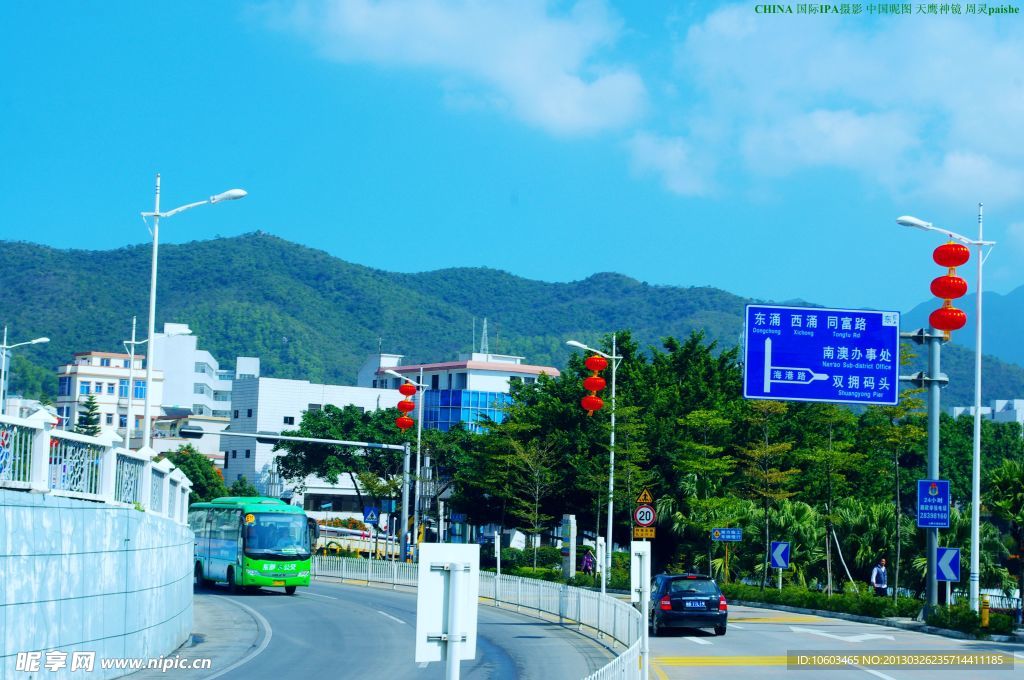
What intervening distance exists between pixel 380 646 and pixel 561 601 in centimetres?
824

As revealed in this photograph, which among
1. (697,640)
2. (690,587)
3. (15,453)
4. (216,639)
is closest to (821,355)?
(690,587)

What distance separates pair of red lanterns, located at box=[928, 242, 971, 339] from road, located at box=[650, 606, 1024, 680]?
7.29 metres

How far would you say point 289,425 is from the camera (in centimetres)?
12112

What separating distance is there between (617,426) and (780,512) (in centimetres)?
854

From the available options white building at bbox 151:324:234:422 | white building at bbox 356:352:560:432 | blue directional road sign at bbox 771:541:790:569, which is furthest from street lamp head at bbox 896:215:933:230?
white building at bbox 151:324:234:422

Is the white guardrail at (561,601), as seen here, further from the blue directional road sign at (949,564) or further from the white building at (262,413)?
the white building at (262,413)

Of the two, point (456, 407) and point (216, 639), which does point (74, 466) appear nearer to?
point (216, 639)

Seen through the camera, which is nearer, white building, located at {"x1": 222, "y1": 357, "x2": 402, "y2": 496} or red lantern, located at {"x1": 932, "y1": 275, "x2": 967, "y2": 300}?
red lantern, located at {"x1": 932, "y1": 275, "x2": 967, "y2": 300}

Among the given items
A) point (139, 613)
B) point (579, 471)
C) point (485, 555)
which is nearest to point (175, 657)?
point (139, 613)

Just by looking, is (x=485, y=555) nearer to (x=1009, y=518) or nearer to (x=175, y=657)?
(x=1009, y=518)

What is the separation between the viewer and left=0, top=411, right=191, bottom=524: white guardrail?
47.9ft

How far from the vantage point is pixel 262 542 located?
1626 inches

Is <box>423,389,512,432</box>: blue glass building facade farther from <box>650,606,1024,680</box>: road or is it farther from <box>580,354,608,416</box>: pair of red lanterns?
<box>650,606,1024,680</box>: road

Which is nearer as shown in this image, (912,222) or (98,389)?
(912,222)
